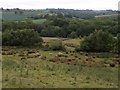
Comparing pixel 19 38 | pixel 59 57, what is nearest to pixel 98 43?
pixel 59 57

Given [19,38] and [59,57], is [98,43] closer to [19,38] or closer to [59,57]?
[59,57]

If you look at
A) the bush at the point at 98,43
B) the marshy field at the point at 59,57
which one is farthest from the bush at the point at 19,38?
the bush at the point at 98,43

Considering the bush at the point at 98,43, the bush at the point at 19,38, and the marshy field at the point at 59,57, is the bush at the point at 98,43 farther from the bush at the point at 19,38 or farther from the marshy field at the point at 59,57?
the bush at the point at 19,38

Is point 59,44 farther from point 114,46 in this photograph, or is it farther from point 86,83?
point 86,83

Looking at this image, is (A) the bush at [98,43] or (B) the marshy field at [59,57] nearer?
(B) the marshy field at [59,57]

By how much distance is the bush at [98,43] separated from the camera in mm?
51500

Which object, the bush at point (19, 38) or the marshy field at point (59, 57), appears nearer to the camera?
the marshy field at point (59, 57)

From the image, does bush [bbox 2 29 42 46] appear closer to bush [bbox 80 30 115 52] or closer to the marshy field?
the marshy field

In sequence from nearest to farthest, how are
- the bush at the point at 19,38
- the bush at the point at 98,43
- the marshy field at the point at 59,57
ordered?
the marshy field at the point at 59,57 → the bush at the point at 98,43 → the bush at the point at 19,38

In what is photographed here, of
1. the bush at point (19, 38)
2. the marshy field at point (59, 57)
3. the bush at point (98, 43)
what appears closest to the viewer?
the marshy field at point (59, 57)

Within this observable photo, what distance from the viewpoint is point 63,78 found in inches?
856

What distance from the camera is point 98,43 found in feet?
169

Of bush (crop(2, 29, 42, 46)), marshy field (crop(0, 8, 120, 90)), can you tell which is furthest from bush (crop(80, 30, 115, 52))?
bush (crop(2, 29, 42, 46))

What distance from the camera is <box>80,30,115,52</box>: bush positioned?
→ 2028 inches
